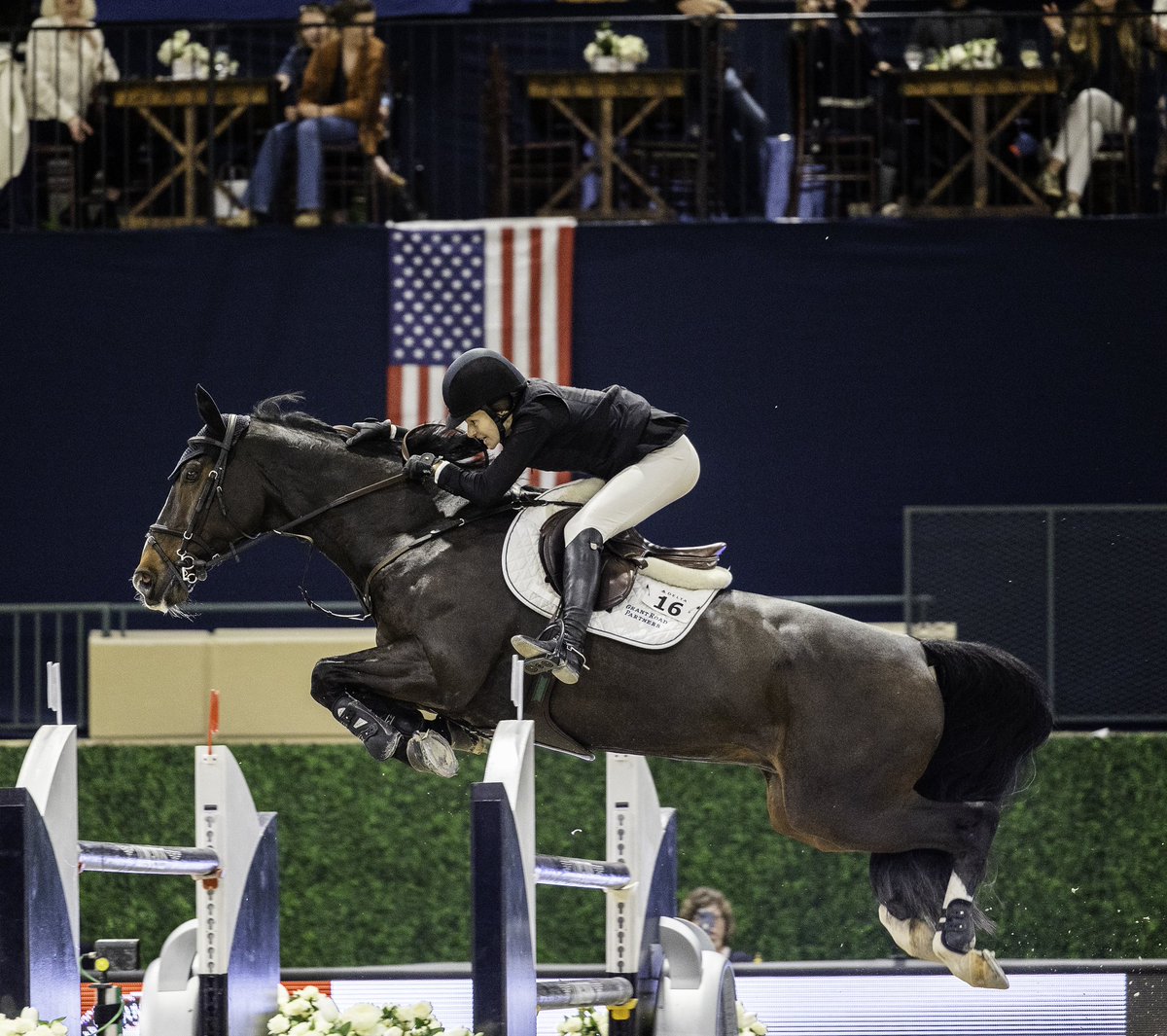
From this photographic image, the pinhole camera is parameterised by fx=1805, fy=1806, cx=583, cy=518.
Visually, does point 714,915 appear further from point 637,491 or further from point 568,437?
point 568,437

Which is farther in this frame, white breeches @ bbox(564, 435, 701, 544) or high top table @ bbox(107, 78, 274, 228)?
high top table @ bbox(107, 78, 274, 228)

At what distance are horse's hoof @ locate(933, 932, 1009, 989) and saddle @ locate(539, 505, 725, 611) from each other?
4.38 feet

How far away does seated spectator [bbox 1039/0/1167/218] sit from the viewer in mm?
10180

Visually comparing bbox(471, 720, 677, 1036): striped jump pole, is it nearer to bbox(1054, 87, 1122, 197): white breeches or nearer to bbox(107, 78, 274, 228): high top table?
bbox(1054, 87, 1122, 197): white breeches

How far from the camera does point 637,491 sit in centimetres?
548

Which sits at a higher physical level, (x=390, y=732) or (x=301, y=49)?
(x=301, y=49)

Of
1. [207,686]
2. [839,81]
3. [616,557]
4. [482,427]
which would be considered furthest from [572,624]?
[839,81]

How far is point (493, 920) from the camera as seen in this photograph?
439cm

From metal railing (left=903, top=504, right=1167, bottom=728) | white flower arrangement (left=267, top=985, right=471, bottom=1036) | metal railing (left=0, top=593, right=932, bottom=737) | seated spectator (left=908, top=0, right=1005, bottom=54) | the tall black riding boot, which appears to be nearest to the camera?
white flower arrangement (left=267, top=985, right=471, bottom=1036)

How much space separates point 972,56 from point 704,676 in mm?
6138

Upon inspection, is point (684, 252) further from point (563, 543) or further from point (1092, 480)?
point (563, 543)

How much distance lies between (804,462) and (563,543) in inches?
204

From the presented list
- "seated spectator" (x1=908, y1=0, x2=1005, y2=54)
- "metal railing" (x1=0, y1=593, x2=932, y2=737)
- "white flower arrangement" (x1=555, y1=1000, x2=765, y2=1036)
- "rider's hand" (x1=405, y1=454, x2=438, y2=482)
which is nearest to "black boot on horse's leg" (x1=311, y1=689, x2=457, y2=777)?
"rider's hand" (x1=405, y1=454, x2=438, y2=482)

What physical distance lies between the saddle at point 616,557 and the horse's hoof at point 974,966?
134 cm
